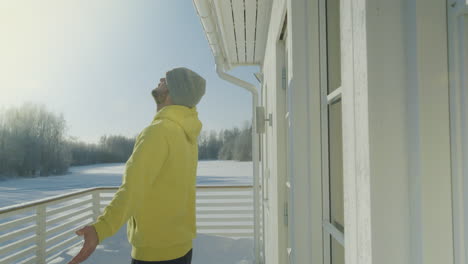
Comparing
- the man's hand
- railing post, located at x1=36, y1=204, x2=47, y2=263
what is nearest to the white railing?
railing post, located at x1=36, y1=204, x2=47, y2=263

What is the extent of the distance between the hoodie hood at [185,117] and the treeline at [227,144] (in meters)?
3.72

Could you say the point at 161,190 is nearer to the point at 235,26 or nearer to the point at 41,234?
the point at 235,26

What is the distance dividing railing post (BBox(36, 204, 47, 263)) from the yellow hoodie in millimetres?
2606

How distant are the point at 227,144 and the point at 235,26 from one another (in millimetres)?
4238

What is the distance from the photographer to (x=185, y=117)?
133 centimetres

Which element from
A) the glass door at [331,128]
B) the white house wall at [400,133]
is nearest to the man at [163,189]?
the glass door at [331,128]

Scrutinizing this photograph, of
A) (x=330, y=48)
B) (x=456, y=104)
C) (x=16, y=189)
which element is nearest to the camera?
(x=456, y=104)

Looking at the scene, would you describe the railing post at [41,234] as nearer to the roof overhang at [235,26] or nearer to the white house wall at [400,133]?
the roof overhang at [235,26]

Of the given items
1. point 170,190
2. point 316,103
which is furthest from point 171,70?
point 316,103

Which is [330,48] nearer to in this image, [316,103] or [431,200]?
[316,103]

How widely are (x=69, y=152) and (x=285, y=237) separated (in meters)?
10.9

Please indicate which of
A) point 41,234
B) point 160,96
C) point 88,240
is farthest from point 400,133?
point 41,234

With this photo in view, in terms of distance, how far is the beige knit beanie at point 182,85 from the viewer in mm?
1383

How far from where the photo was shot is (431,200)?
0.97ft
